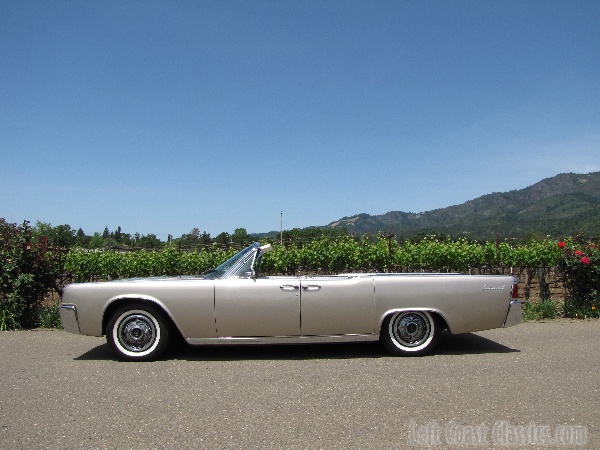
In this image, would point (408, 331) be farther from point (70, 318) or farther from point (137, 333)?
point (70, 318)

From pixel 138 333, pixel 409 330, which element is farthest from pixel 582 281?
pixel 138 333

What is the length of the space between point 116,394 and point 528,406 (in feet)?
11.5

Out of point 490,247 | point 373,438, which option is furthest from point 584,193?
point 373,438

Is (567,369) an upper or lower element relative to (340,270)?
lower

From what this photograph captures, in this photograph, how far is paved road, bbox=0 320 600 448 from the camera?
354cm

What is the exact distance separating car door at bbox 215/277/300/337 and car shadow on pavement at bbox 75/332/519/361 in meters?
0.41

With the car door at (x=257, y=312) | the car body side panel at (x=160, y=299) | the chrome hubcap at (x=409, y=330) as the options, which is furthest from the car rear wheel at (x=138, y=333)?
the chrome hubcap at (x=409, y=330)

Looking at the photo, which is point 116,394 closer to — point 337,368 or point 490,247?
point 337,368

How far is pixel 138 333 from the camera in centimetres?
587

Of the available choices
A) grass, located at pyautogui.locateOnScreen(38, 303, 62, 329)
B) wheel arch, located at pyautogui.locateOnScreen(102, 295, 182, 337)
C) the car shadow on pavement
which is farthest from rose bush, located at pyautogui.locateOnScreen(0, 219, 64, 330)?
wheel arch, located at pyautogui.locateOnScreen(102, 295, 182, 337)

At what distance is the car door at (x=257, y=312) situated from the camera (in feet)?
19.0

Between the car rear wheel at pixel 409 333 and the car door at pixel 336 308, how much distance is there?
0.24m

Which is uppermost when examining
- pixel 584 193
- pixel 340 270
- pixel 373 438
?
pixel 584 193

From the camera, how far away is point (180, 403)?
4270 mm
